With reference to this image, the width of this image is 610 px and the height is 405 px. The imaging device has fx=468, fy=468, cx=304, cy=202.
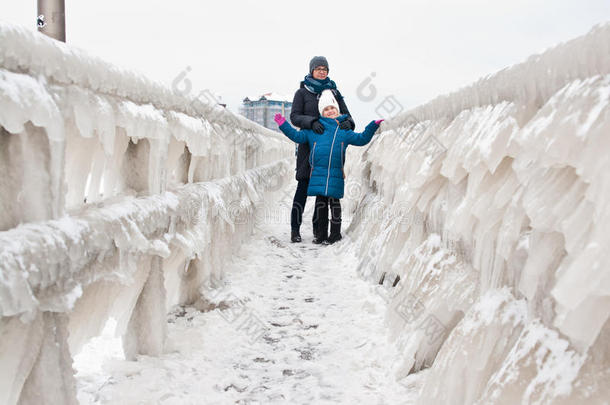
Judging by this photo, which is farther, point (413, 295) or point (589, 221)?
point (413, 295)

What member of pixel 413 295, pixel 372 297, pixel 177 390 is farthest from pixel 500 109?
pixel 372 297

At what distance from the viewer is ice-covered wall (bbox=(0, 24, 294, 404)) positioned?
94cm

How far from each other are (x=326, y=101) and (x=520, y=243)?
12.3 ft

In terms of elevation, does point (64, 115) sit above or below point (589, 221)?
above

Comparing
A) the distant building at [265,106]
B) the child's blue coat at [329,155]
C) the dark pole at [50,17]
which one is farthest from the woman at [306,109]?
the distant building at [265,106]

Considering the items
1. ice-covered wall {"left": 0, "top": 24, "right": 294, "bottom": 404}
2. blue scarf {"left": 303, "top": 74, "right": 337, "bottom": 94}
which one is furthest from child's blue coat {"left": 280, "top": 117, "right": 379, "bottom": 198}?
ice-covered wall {"left": 0, "top": 24, "right": 294, "bottom": 404}

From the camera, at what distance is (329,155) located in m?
4.47

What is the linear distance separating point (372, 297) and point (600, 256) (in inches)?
83.7

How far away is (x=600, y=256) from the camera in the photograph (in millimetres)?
708

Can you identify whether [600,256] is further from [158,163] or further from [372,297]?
[372,297]

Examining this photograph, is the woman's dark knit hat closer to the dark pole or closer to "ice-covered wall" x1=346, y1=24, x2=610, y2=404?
the dark pole

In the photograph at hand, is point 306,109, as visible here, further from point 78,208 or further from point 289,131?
point 78,208

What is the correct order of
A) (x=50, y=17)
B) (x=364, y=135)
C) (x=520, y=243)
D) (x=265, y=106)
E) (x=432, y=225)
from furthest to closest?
1. (x=265, y=106)
2. (x=364, y=135)
3. (x=50, y=17)
4. (x=432, y=225)
5. (x=520, y=243)

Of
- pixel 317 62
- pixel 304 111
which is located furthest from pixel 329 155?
pixel 317 62
